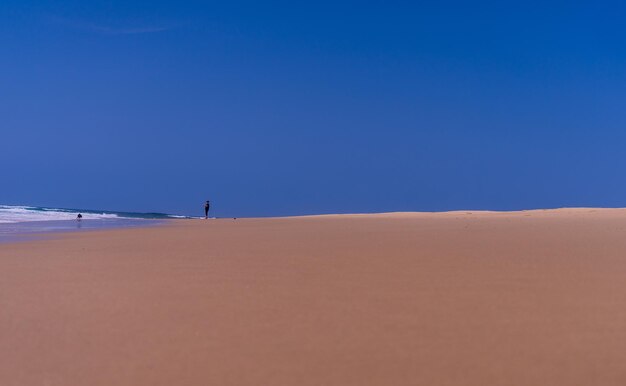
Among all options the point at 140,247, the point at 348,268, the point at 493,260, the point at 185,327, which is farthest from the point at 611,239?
the point at 185,327

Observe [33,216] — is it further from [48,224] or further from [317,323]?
[317,323]

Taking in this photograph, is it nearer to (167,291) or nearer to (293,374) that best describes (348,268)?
(167,291)

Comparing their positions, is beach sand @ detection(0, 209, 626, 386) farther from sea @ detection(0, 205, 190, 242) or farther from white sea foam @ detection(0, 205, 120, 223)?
white sea foam @ detection(0, 205, 120, 223)

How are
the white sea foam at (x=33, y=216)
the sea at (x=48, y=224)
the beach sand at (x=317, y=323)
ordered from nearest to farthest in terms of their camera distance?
the beach sand at (x=317, y=323) → the sea at (x=48, y=224) → the white sea foam at (x=33, y=216)

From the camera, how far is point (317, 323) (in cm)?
349

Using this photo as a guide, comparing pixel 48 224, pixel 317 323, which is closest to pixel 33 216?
pixel 48 224

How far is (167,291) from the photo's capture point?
4.61 metres

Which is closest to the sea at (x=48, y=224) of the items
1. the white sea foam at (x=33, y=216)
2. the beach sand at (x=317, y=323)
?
the white sea foam at (x=33, y=216)

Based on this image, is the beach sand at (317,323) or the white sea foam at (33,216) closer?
the beach sand at (317,323)

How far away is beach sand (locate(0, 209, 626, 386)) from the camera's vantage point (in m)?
2.65

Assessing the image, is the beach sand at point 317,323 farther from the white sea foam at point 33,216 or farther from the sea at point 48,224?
the white sea foam at point 33,216

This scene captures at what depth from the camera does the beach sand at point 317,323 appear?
2.65 metres

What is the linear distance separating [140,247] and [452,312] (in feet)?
20.6

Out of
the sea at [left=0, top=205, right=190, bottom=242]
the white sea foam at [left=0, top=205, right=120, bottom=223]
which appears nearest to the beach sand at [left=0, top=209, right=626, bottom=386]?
the sea at [left=0, top=205, right=190, bottom=242]
